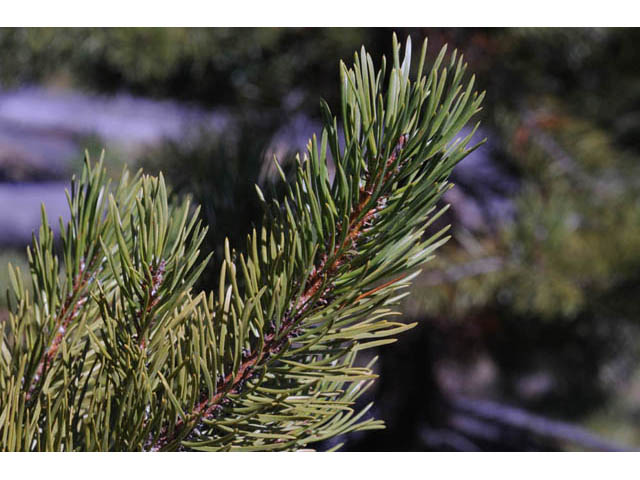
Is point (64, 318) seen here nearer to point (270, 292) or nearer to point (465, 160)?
point (270, 292)

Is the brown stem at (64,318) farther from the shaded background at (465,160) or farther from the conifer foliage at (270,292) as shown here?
the shaded background at (465,160)

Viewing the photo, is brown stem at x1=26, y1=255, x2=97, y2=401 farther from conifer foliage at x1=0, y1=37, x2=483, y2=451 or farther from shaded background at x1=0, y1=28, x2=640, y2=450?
shaded background at x1=0, y1=28, x2=640, y2=450

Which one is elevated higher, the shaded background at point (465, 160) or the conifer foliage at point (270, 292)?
the shaded background at point (465, 160)

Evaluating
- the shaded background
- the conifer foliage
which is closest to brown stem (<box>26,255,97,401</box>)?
the conifer foliage

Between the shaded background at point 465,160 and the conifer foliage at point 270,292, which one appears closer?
the conifer foliage at point 270,292

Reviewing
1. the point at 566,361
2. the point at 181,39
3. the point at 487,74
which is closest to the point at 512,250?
the point at 487,74

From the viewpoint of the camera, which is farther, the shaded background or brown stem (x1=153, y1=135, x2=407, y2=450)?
the shaded background

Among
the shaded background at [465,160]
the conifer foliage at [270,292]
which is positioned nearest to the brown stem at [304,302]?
the conifer foliage at [270,292]
